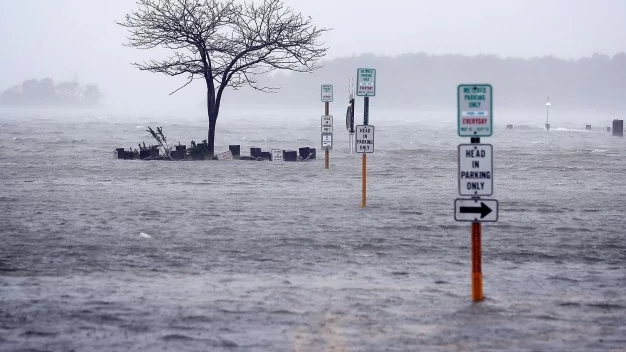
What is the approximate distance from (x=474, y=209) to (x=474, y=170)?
1.30 ft

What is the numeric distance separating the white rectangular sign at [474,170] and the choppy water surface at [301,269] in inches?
45.6

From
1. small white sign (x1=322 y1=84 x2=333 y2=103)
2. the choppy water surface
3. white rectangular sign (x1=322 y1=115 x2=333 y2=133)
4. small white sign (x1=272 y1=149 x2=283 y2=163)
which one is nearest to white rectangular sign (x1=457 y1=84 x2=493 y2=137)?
the choppy water surface

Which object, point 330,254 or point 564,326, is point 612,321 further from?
point 330,254

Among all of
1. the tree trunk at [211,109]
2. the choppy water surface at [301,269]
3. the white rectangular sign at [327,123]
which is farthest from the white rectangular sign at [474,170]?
the tree trunk at [211,109]

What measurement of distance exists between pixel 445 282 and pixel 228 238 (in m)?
4.47

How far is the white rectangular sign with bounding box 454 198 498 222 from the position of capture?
9664 millimetres

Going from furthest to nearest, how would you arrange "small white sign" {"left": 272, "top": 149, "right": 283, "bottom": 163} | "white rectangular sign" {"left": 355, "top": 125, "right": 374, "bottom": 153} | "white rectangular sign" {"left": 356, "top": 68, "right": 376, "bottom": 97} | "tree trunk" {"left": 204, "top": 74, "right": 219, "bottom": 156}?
"tree trunk" {"left": 204, "top": 74, "right": 219, "bottom": 156}, "small white sign" {"left": 272, "top": 149, "right": 283, "bottom": 163}, "white rectangular sign" {"left": 356, "top": 68, "right": 376, "bottom": 97}, "white rectangular sign" {"left": 355, "top": 125, "right": 374, "bottom": 153}

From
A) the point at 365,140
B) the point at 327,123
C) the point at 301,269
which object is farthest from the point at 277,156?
the point at 301,269

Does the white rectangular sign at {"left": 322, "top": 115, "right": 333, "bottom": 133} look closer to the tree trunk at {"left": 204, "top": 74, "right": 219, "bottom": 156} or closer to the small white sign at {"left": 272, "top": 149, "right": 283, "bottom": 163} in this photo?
the small white sign at {"left": 272, "top": 149, "right": 283, "bottom": 163}

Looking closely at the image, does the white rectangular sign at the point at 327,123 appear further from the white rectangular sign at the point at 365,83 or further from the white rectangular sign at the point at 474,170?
the white rectangular sign at the point at 474,170

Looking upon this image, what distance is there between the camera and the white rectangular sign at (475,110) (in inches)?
381

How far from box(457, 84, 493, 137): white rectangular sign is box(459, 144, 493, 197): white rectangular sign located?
170mm

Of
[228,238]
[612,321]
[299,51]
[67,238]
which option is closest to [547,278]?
[612,321]

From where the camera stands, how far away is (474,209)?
9.70 m
